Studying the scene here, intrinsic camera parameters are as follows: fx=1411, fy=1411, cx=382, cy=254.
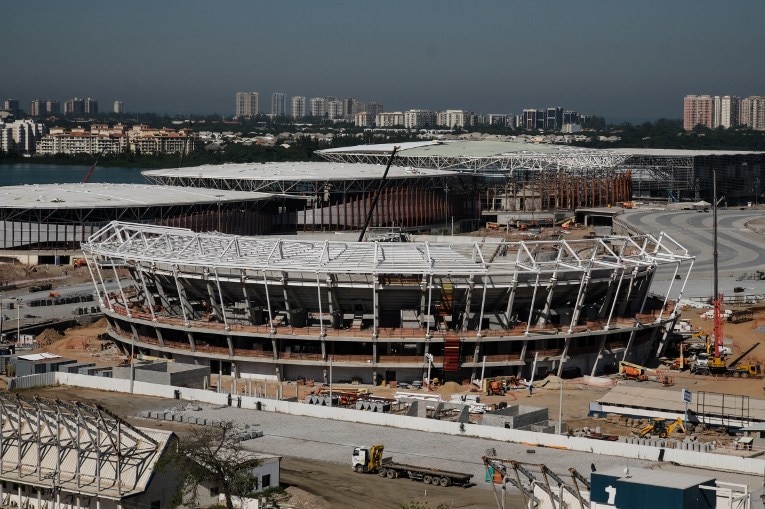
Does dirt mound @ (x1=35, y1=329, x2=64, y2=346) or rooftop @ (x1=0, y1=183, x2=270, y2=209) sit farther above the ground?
rooftop @ (x1=0, y1=183, x2=270, y2=209)

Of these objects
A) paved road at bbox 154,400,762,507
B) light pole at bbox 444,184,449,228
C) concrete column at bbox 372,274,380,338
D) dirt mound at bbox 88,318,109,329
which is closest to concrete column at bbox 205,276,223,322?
concrete column at bbox 372,274,380,338

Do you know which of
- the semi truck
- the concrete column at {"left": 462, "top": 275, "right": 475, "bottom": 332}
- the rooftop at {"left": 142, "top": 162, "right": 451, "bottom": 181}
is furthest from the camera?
the rooftop at {"left": 142, "top": 162, "right": 451, "bottom": 181}

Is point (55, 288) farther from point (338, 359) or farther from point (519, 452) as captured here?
point (519, 452)

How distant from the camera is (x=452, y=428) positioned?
40.5m

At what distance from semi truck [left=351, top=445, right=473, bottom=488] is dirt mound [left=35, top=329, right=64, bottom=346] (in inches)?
1054

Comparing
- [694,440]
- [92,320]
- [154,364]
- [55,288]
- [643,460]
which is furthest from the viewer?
[55,288]

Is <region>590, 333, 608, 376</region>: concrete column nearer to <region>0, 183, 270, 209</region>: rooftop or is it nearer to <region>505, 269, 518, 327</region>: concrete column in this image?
<region>505, 269, 518, 327</region>: concrete column

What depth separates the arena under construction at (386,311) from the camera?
169 feet

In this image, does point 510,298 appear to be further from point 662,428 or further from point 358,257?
point 662,428

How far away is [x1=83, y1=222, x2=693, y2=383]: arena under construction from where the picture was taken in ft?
169

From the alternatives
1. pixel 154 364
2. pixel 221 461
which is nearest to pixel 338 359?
pixel 154 364

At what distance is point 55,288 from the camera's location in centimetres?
7688

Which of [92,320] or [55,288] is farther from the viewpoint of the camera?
[55,288]

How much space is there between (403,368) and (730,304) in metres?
26.5
